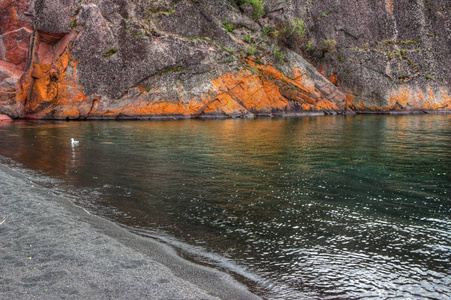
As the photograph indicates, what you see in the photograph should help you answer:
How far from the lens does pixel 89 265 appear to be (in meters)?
4.68

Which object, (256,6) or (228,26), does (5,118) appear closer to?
(228,26)

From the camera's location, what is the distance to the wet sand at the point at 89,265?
160 inches

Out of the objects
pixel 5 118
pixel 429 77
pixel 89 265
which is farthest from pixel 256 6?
pixel 89 265

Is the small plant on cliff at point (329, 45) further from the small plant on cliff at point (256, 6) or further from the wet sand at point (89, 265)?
the wet sand at point (89, 265)

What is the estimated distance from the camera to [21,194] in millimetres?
8227

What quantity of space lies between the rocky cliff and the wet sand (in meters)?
34.3

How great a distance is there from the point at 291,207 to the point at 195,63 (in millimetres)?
35764

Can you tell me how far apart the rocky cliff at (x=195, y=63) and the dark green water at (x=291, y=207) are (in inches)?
949

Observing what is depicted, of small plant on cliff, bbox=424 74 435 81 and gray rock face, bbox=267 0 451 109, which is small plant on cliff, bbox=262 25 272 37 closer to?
gray rock face, bbox=267 0 451 109

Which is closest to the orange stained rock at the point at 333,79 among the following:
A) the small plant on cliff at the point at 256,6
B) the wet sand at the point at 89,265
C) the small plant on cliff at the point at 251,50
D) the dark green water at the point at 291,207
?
the small plant on cliff at the point at 256,6

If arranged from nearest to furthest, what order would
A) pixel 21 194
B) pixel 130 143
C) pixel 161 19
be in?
pixel 21 194
pixel 130 143
pixel 161 19

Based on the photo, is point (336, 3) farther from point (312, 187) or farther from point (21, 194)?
point (21, 194)

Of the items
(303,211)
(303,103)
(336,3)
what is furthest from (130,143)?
(336,3)

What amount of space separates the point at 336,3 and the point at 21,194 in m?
59.6
